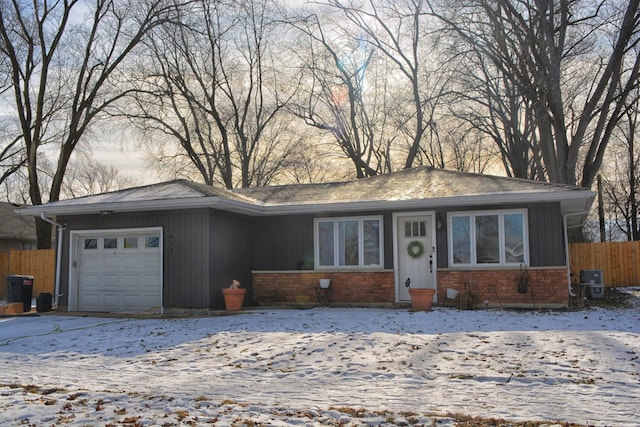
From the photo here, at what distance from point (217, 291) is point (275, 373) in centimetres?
650

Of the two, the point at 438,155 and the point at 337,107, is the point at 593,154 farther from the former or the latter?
the point at 438,155

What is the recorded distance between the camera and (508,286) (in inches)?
491

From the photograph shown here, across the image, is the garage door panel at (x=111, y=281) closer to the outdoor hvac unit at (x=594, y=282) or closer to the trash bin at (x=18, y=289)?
the trash bin at (x=18, y=289)

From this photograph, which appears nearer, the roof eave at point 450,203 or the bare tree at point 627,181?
the roof eave at point 450,203

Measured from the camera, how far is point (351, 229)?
13844 millimetres

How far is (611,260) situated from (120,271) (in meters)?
16.9

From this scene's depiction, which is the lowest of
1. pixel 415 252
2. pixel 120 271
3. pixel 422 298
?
pixel 422 298

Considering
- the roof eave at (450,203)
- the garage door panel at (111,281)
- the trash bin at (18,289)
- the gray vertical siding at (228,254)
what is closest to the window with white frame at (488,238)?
the roof eave at (450,203)

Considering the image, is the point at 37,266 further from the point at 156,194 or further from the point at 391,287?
the point at 391,287

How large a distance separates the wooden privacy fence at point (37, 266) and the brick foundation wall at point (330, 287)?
9.28 m

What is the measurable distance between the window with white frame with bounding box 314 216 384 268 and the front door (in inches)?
20.1

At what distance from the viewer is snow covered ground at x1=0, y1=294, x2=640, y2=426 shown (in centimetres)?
500

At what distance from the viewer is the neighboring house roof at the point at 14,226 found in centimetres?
2670

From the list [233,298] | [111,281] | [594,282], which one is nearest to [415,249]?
[233,298]
